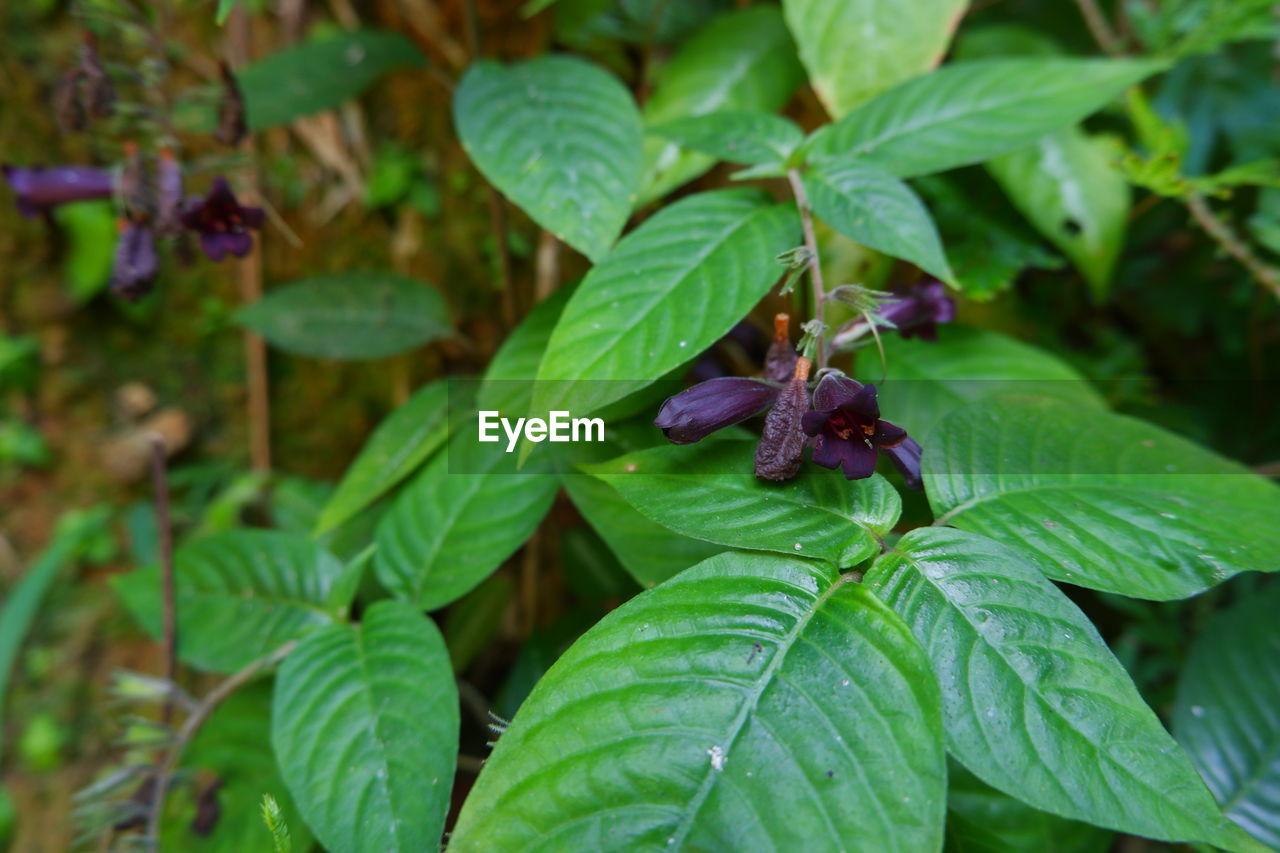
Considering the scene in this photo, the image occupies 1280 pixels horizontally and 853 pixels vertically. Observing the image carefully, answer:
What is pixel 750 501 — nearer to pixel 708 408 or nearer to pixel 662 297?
pixel 708 408

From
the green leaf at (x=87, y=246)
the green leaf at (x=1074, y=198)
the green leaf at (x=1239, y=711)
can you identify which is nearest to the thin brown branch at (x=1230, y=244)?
the green leaf at (x=1074, y=198)

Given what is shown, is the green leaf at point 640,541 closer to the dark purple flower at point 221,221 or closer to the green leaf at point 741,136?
the green leaf at point 741,136

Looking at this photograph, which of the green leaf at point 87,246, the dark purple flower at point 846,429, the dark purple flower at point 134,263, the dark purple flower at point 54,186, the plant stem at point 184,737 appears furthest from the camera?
the green leaf at point 87,246

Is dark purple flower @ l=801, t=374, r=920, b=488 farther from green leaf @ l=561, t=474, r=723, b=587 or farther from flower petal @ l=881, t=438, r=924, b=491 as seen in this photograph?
green leaf @ l=561, t=474, r=723, b=587

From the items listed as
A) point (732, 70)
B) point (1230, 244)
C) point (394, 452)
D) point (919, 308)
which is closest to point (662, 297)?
point (919, 308)

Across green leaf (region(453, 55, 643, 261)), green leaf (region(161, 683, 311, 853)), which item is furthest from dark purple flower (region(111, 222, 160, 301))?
green leaf (region(161, 683, 311, 853))

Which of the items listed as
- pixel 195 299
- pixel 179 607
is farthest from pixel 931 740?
pixel 195 299

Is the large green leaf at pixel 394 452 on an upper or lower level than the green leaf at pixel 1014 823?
upper
